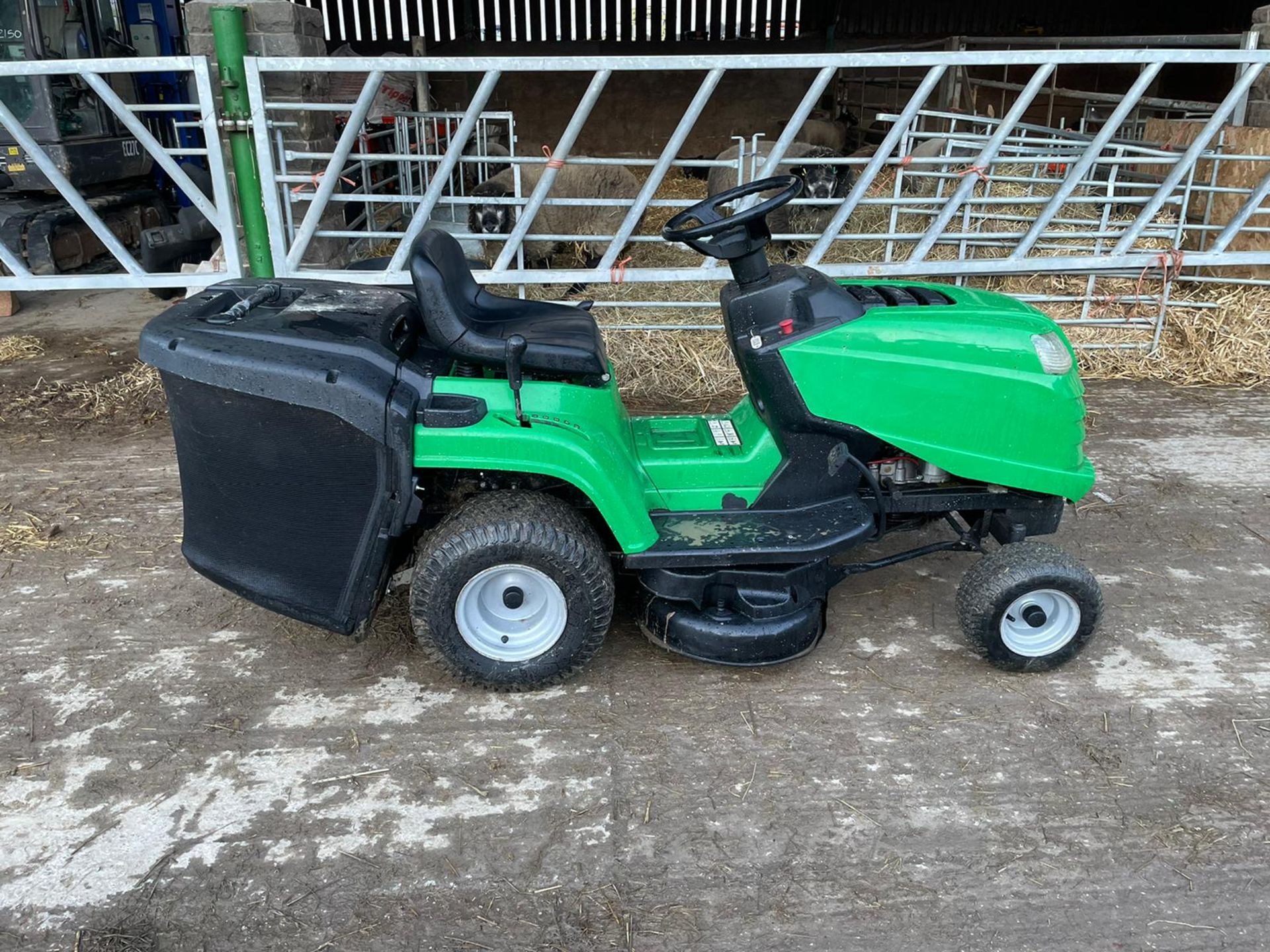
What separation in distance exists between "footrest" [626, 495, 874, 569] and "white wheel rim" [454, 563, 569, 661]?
28 centimetres

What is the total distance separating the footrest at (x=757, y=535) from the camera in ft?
9.59

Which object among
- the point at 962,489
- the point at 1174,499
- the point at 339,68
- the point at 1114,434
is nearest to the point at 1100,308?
the point at 1114,434

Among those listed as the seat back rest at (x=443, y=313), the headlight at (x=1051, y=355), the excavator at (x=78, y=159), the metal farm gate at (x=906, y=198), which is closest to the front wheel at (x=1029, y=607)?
the headlight at (x=1051, y=355)

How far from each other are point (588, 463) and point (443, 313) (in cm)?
59

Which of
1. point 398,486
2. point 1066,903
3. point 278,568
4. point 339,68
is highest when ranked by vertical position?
point 339,68

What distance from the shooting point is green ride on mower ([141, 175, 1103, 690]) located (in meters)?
2.73

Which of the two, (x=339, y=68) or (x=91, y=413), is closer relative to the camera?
(x=339, y=68)

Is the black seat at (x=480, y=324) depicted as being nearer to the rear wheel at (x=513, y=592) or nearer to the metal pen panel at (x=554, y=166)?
the rear wheel at (x=513, y=592)

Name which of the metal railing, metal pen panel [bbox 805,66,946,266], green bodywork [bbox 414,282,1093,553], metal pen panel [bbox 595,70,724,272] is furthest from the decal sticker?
the metal railing

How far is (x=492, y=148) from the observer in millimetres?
10203

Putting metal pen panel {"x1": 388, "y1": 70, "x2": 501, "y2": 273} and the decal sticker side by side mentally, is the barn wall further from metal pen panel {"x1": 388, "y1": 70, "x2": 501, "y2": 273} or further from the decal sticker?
the decal sticker

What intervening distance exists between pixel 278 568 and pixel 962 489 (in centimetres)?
210

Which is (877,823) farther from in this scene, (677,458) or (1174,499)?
(1174,499)

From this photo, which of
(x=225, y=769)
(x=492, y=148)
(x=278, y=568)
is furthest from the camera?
(x=492, y=148)
